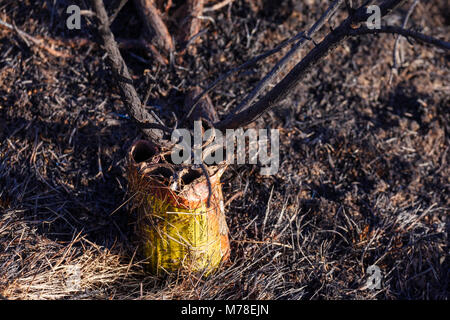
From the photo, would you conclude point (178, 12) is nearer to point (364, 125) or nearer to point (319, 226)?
point (364, 125)

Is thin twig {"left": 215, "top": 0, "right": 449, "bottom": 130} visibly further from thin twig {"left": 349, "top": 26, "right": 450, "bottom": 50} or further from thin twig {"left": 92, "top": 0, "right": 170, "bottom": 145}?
thin twig {"left": 92, "top": 0, "right": 170, "bottom": 145}

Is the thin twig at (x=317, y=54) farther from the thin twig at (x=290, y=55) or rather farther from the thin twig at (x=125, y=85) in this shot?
the thin twig at (x=125, y=85)

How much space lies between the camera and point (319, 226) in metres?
2.16

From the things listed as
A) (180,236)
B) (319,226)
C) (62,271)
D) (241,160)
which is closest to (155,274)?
(180,236)

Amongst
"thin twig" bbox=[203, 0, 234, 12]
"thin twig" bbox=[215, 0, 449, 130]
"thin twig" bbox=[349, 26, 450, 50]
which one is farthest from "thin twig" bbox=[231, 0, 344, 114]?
"thin twig" bbox=[203, 0, 234, 12]

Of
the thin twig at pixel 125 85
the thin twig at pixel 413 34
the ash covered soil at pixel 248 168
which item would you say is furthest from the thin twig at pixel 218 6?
the thin twig at pixel 413 34

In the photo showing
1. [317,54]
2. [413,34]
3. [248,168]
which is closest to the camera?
[413,34]

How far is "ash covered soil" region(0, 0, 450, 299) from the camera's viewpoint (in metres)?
1.94

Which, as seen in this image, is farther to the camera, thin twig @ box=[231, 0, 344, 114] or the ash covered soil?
the ash covered soil

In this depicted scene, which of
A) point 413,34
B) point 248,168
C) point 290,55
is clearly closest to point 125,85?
point 290,55

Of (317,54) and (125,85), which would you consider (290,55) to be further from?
(125,85)

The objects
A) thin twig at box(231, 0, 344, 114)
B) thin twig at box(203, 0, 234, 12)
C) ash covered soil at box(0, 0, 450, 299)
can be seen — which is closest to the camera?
thin twig at box(231, 0, 344, 114)

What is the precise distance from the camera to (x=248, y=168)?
2221 mm

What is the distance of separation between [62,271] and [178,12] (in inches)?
63.8
